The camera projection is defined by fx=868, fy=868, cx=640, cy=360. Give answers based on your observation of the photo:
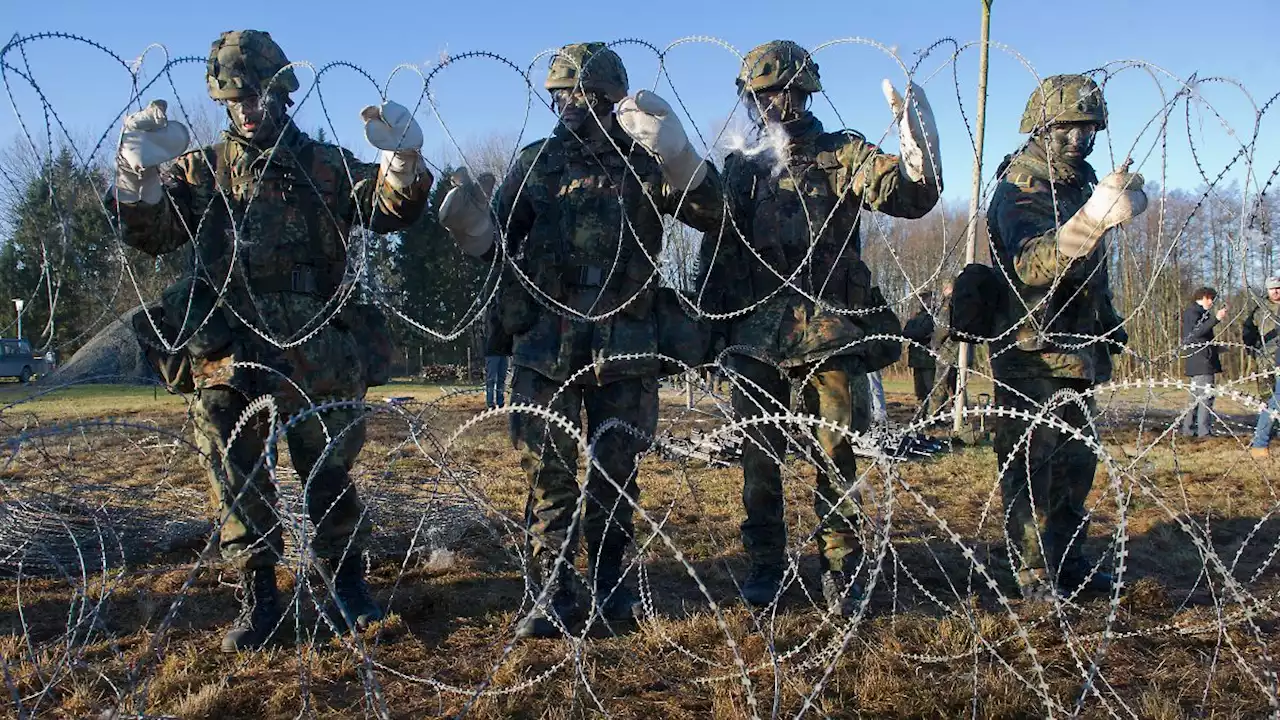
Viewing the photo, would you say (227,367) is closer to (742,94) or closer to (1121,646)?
(742,94)

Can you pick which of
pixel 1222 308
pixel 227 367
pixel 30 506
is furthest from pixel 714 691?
pixel 1222 308

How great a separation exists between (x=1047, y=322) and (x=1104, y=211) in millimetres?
→ 812

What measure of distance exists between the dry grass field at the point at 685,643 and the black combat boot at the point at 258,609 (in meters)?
0.09

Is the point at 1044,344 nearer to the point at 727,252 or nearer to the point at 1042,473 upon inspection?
the point at 1042,473

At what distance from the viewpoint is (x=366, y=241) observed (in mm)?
3770

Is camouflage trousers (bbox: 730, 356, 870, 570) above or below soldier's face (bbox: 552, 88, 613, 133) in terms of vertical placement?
below

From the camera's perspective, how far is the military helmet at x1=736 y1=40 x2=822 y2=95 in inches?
155

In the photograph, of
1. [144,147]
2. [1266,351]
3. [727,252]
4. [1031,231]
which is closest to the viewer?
[144,147]

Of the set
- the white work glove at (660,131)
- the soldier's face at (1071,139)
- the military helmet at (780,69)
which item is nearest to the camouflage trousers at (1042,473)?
the soldier's face at (1071,139)

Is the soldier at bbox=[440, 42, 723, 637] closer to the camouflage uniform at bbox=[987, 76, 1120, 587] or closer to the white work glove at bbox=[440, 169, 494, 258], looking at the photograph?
the white work glove at bbox=[440, 169, 494, 258]

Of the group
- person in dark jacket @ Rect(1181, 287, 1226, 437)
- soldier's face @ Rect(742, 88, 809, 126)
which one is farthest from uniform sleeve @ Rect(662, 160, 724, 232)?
person in dark jacket @ Rect(1181, 287, 1226, 437)

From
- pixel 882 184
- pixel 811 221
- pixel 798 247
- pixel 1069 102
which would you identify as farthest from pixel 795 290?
pixel 1069 102

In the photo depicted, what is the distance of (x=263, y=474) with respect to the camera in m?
3.75

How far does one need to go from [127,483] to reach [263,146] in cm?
521
